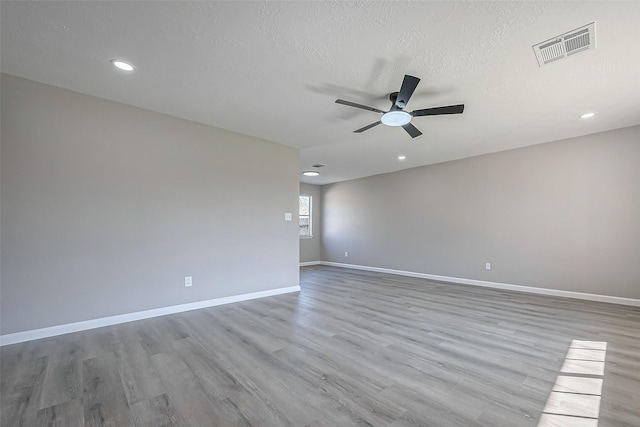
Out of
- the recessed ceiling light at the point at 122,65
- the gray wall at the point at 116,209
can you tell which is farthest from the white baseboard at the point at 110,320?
the recessed ceiling light at the point at 122,65

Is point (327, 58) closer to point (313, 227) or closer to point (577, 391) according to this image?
point (577, 391)

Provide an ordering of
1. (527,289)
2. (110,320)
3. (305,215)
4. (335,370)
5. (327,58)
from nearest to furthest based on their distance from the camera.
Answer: (335,370) → (327,58) → (110,320) → (527,289) → (305,215)

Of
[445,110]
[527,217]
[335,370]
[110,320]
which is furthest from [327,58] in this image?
[527,217]

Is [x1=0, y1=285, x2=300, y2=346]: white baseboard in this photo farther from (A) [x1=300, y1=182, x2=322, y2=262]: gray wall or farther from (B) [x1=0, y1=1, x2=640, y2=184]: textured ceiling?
(A) [x1=300, y1=182, x2=322, y2=262]: gray wall

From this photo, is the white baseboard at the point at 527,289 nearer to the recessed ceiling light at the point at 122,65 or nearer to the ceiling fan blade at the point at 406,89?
the ceiling fan blade at the point at 406,89

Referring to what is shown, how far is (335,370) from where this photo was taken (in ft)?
7.00

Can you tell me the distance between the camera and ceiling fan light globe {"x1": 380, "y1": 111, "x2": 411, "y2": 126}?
2.84 metres

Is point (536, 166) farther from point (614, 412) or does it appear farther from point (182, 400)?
point (182, 400)

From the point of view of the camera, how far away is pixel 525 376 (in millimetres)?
2049

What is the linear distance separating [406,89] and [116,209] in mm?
3347

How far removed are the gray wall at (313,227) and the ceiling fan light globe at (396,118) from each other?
5479 millimetres

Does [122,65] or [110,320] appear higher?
[122,65]

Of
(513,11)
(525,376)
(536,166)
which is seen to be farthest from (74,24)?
(536,166)

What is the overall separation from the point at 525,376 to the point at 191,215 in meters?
3.83
